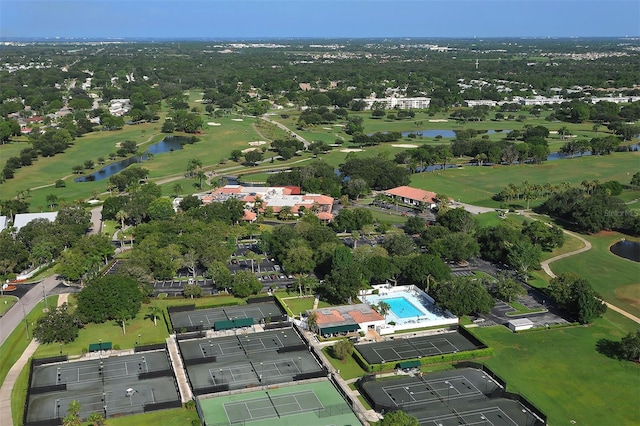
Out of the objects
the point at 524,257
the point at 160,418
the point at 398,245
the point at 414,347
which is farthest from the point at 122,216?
the point at 524,257

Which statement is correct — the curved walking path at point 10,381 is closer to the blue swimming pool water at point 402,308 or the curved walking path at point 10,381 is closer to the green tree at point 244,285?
the green tree at point 244,285

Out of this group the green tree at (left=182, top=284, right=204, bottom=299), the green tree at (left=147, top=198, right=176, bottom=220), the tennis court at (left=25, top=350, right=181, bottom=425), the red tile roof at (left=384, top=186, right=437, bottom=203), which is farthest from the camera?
the red tile roof at (left=384, top=186, right=437, bottom=203)

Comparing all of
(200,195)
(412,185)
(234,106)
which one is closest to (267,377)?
(200,195)

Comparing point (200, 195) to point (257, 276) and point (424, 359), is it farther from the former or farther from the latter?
point (424, 359)

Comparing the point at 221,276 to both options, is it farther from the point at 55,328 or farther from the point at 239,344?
the point at 55,328

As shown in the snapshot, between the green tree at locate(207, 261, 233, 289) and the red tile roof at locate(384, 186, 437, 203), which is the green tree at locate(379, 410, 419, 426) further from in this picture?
the red tile roof at locate(384, 186, 437, 203)

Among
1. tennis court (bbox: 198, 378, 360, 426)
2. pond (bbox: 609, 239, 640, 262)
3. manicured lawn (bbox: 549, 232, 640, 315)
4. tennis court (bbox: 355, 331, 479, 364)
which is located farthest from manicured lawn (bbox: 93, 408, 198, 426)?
pond (bbox: 609, 239, 640, 262)
